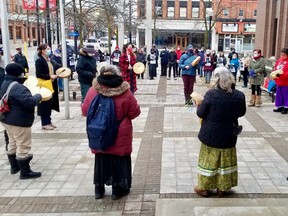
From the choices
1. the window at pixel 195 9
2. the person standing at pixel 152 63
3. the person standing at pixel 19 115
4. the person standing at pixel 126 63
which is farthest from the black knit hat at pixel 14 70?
the window at pixel 195 9

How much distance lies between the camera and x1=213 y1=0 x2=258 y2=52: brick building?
51125 mm

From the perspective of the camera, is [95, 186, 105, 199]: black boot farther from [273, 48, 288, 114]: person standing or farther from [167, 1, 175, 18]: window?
[167, 1, 175, 18]: window

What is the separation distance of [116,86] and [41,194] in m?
1.87

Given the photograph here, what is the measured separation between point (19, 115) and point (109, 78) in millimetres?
1597

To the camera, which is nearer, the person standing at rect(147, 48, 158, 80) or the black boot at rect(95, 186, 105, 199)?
the black boot at rect(95, 186, 105, 199)

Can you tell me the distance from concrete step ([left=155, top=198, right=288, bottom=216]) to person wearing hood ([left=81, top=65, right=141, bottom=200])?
1.99ft

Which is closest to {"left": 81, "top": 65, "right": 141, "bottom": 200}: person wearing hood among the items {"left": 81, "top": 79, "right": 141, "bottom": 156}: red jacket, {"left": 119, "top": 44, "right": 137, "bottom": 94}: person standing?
{"left": 81, "top": 79, "right": 141, "bottom": 156}: red jacket

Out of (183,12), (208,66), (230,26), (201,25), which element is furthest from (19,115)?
(183,12)

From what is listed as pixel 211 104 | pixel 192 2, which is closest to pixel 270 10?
pixel 211 104

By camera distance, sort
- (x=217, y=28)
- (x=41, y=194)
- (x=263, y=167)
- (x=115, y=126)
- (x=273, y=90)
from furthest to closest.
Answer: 1. (x=217, y=28)
2. (x=273, y=90)
3. (x=263, y=167)
4. (x=41, y=194)
5. (x=115, y=126)

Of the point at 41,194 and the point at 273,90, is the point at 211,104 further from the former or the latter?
the point at 273,90

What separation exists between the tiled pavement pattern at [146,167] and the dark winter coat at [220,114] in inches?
30.9

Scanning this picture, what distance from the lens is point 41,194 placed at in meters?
4.99

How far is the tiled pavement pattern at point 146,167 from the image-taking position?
4.71 m
